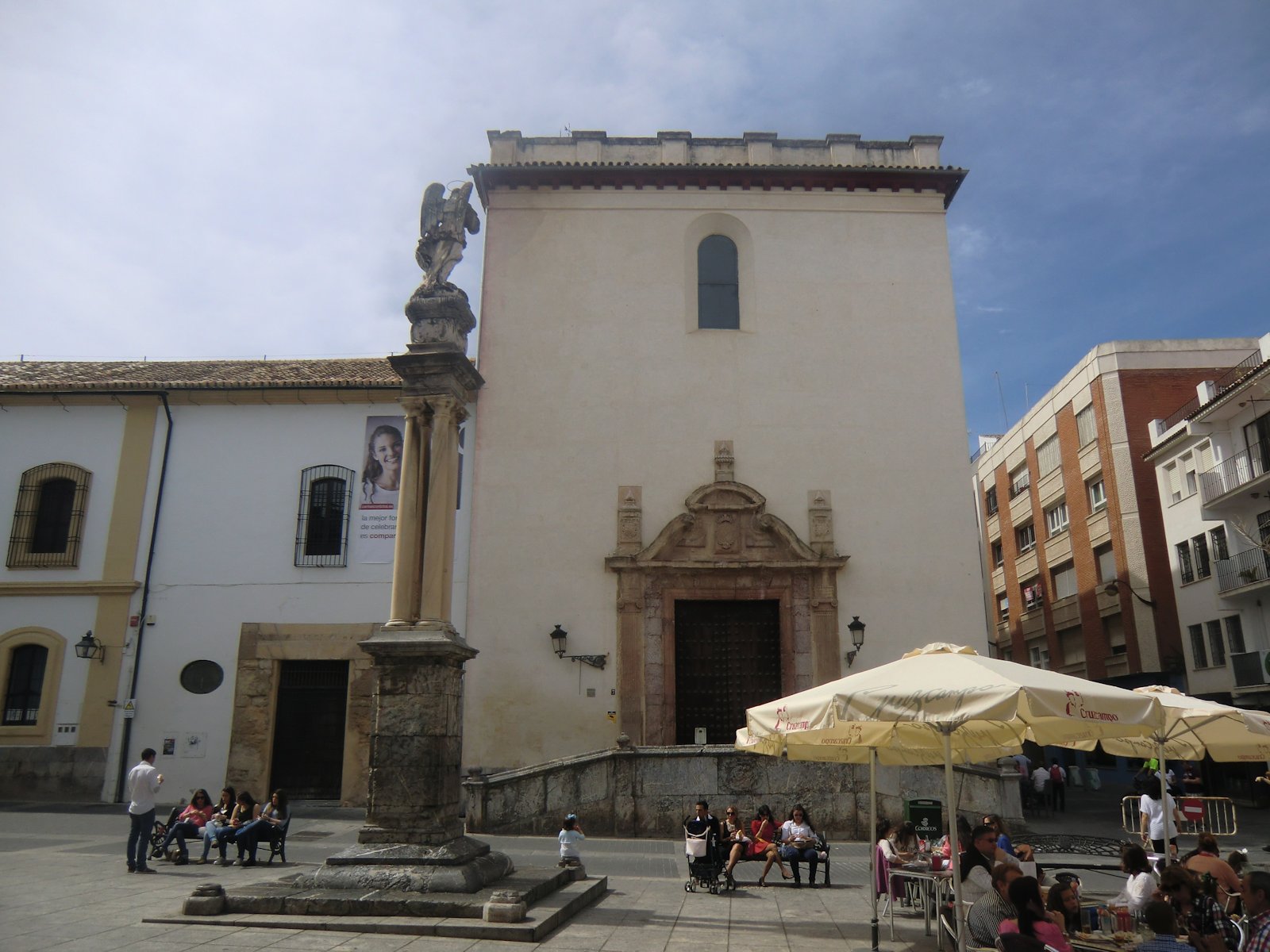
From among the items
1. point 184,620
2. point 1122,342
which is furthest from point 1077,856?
point 1122,342

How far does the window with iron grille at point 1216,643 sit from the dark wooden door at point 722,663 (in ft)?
51.5

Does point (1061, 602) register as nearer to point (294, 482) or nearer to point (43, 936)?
point (294, 482)

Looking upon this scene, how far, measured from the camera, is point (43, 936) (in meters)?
7.66

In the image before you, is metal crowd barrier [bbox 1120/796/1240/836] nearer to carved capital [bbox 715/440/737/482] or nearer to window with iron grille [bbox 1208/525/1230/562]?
carved capital [bbox 715/440/737/482]

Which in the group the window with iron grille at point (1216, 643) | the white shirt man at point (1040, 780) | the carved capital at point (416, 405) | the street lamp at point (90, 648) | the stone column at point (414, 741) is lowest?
the white shirt man at point (1040, 780)

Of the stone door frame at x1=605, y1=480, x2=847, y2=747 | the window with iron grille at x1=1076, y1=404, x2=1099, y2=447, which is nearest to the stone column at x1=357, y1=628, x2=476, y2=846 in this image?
the stone door frame at x1=605, y1=480, x2=847, y2=747

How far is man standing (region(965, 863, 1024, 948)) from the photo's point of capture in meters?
6.56

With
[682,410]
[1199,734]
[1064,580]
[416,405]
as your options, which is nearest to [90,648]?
[416,405]

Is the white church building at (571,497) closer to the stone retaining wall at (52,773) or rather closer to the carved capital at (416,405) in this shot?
the stone retaining wall at (52,773)

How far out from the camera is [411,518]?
10672 mm

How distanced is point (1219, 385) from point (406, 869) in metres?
29.3

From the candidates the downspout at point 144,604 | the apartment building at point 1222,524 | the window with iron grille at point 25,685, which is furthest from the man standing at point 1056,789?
the window with iron grille at point 25,685

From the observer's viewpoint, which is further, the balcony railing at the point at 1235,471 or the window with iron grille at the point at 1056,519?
the window with iron grille at the point at 1056,519

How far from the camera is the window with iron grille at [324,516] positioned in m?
20.1
